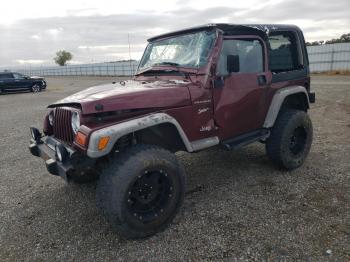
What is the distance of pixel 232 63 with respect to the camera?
11.5ft

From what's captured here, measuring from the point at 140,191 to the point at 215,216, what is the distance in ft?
3.15

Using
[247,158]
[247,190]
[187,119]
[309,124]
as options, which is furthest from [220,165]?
[187,119]

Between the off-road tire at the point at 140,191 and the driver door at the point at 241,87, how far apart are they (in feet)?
3.17

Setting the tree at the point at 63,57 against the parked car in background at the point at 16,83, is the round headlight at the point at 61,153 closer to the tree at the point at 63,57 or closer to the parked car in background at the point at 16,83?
the parked car in background at the point at 16,83

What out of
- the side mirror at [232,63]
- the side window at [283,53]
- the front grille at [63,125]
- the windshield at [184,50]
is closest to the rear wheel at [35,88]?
the windshield at [184,50]

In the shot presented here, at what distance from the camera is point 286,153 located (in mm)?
4309

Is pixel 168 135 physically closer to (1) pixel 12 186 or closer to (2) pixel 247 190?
(2) pixel 247 190

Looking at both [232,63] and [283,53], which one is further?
[283,53]

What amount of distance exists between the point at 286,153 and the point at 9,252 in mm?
3563

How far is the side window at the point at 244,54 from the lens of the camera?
3593mm

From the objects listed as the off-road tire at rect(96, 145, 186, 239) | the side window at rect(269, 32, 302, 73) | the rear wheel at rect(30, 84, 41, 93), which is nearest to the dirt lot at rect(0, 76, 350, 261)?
the off-road tire at rect(96, 145, 186, 239)

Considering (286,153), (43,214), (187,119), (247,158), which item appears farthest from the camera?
(247,158)

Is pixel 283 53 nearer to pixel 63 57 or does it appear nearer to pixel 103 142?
pixel 103 142

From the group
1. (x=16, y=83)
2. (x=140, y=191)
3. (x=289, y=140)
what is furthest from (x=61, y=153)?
(x=16, y=83)
